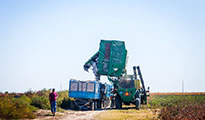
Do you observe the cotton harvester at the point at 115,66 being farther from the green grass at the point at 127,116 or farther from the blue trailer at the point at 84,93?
the green grass at the point at 127,116

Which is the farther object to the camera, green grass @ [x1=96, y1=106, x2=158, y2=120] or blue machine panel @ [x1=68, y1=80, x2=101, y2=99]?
blue machine panel @ [x1=68, y1=80, x2=101, y2=99]

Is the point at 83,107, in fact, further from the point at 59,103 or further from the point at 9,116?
the point at 9,116

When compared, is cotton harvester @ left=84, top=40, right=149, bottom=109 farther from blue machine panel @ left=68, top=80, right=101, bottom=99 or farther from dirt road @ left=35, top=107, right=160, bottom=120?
dirt road @ left=35, top=107, right=160, bottom=120

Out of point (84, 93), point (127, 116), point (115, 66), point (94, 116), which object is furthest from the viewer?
point (115, 66)

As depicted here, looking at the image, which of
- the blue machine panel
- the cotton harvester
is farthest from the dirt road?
the cotton harvester

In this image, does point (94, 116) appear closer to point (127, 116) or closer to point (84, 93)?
point (127, 116)

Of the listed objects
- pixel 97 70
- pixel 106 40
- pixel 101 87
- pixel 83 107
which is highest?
pixel 106 40

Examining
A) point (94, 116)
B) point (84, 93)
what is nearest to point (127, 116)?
point (94, 116)

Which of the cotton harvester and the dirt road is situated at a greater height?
the cotton harvester

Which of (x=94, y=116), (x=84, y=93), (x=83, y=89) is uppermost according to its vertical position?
(x=83, y=89)

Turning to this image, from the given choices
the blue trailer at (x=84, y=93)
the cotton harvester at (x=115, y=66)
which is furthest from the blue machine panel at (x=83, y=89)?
the cotton harvester at (x=115, y=66)

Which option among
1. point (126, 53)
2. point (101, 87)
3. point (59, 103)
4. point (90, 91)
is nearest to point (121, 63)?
point (126, 53)

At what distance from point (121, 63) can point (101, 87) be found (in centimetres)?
295

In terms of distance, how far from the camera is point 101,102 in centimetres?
2533
